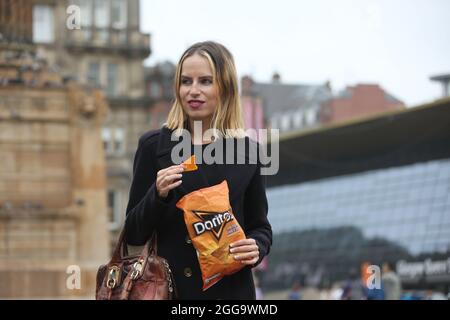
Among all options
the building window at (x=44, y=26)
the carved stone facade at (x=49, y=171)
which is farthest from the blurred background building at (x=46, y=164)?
the building window at (x=44, y=26)

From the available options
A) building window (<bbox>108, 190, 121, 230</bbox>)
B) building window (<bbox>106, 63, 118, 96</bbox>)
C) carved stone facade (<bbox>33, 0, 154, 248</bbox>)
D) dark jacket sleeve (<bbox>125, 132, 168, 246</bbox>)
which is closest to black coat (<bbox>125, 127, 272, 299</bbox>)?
dark jacket sleeve (<bbox>125, 132, 168, 246</bbox>)

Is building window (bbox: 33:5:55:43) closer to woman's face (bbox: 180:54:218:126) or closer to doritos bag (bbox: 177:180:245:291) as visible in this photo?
woman's face (bbox: 180:54:218:126)

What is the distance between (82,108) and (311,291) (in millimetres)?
49551

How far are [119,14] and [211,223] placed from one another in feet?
274

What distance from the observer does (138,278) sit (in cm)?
526

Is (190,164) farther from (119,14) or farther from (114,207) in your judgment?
(119,14)

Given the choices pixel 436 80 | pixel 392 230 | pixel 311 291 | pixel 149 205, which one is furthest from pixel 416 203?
pixel 149 205

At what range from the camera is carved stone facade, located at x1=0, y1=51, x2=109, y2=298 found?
2619 centimetres

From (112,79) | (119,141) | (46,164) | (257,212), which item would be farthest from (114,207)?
(257,212)

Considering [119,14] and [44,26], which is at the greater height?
[119,14]

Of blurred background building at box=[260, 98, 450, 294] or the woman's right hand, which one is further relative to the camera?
blurred background building at box=[260, 98, 450, 294]

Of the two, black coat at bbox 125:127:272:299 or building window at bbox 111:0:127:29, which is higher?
building window at bbox 111:0:127:29

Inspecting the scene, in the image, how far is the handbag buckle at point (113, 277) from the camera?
530 cm
